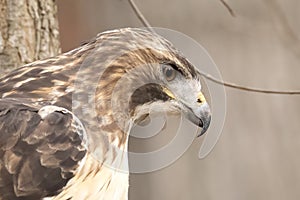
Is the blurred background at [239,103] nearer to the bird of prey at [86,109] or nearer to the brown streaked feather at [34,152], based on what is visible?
the bird of prey at [86,109]

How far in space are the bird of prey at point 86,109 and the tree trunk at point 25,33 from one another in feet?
1.54

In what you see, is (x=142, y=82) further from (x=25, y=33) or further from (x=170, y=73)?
(x=25, y=33)

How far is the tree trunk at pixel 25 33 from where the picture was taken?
331 centimetres

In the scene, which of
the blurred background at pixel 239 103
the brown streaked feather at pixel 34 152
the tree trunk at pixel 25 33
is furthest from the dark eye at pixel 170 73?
the blurred background at pixel 239 103

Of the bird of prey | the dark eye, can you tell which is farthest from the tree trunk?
the dark eye

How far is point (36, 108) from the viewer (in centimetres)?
259

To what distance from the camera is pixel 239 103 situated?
5.64 m

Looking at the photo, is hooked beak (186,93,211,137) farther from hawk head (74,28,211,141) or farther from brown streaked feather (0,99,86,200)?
brown streaked feather (0,99,86,200)

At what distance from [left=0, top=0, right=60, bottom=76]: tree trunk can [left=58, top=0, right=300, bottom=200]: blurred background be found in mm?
2084

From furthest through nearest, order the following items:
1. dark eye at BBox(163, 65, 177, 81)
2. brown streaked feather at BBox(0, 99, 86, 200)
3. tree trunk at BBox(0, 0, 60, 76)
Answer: tree trunk at BBox(0, 0, 60, 76)
dark eye at BBox(163, 65, 177, 81)
brown streaked feather at BBox(0, 99, 86, 200)

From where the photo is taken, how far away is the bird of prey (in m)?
2.50

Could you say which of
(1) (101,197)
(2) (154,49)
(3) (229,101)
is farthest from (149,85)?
(3) (229,101)

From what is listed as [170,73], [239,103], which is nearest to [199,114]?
[170,73]

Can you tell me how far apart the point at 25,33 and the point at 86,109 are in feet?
2.37
